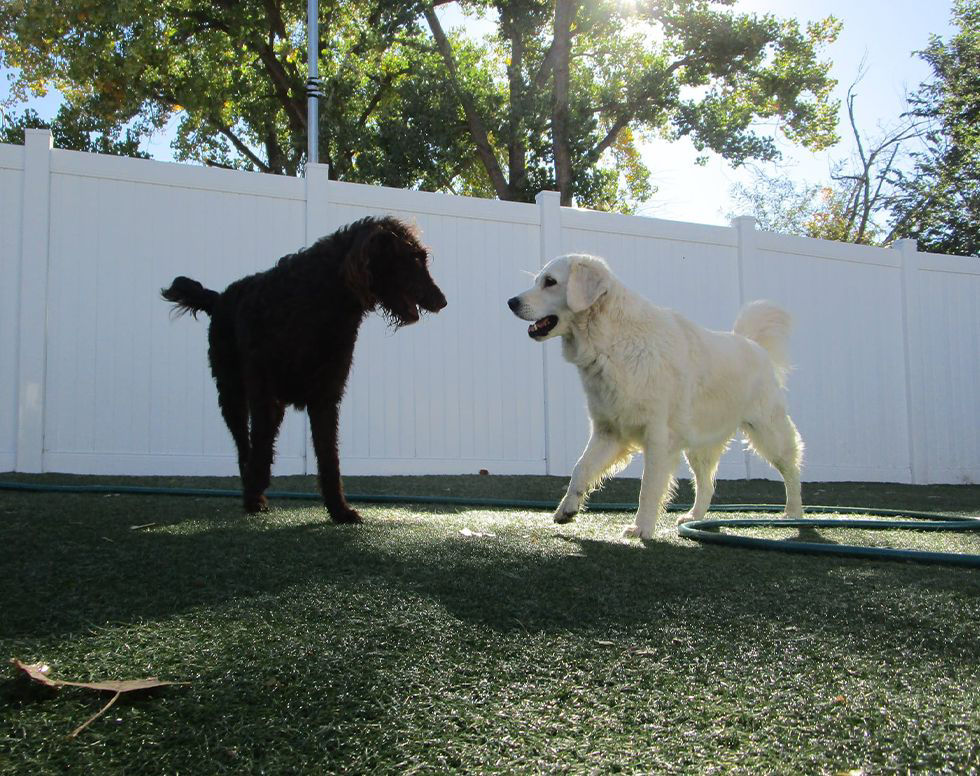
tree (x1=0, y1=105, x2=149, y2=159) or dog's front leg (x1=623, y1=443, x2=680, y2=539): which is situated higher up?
tree (x1=0, y1=105, x2=149, y2=159)

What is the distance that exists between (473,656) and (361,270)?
2.41 meters

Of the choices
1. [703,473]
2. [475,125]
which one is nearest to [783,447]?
[703,473]

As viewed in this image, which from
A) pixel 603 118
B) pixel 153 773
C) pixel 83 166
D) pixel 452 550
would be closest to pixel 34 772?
pixel 153 773

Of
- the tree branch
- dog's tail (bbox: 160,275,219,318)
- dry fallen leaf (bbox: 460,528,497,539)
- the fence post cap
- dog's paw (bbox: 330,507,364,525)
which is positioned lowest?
dry fallen leaf (bbox: 460,528,497,539)

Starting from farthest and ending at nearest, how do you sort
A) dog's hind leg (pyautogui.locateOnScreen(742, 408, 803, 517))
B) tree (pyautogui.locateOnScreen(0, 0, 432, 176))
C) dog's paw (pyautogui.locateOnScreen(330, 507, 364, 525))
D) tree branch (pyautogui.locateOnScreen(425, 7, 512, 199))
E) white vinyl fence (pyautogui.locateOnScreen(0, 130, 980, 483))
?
tree branch (pyautogui.locateOnScreen(425, 7, 512, 199)) < tree (pyautogui.locateOnScreen(0, 0, 432, 176)) < white vinyl fence (pyautogui.locateOnScreen(0, 130, 980, 483)) < dog's hind leg (pyautogui.locateOnScreen(742, 408, 803, 517)) < dog's paw (pyautogui.locateOnScreen(330, 507, 364, 525))

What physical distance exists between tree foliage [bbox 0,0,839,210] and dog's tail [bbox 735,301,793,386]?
552 inches

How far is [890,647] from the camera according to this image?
6.57ft

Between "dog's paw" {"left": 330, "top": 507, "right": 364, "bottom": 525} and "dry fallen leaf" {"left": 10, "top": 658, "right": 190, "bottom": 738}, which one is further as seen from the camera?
"dog's paw" {"left": 330, "top": 507, "right": 364, "bottom": 525}

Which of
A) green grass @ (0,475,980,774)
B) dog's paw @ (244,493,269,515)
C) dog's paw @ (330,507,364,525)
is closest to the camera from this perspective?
green grass @ (0,475,980,774)

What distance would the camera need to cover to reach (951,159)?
20469 millimetres

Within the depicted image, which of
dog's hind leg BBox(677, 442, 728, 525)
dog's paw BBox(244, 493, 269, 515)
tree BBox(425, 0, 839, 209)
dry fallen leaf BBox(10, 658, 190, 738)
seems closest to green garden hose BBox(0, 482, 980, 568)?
dog's hind leg BBox(677, 442, 728, 525)

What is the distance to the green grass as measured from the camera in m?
1.42

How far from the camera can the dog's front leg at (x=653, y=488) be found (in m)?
4.01

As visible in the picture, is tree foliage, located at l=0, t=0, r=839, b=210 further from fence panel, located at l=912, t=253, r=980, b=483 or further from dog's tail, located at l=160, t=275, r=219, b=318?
dog's tail, located at l=160, t=275, r=219, b=318
